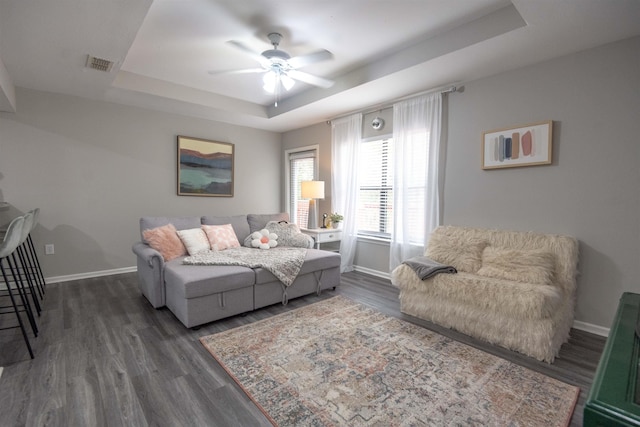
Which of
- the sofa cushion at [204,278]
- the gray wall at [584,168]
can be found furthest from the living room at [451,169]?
the sofa cushion at [204,278]

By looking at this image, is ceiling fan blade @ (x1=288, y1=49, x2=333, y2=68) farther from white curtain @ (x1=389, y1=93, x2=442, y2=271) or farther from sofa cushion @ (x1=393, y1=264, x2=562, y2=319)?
sofa cushion @ (x1=393, y1=264, x2=562, y2=319)

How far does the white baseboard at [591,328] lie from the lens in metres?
2.54

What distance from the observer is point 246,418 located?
5.25ft

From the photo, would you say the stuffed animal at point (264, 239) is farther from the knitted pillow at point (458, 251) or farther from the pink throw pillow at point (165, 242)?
the knitted pillow at point (458, 251)

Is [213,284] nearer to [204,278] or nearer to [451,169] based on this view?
[204,278]

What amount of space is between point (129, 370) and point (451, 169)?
3568 millimetres

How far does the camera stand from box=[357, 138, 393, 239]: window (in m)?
4.23

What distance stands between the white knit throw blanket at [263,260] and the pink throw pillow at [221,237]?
4.6 inches

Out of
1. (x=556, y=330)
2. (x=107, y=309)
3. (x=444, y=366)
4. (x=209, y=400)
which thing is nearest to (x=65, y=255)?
(x=107, y=309)

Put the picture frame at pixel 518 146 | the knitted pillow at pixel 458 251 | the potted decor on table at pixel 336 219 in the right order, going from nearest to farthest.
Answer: the picture frame at pixel 518 146 → the knitted pillow at pixel 458 251 → the potted decor on table at pixel 336 219

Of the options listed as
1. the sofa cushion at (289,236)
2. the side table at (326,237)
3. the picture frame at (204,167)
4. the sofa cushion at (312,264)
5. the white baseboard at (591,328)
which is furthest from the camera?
the picture frame at (204,167)

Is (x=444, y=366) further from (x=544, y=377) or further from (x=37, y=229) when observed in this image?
(x=37, y=229)

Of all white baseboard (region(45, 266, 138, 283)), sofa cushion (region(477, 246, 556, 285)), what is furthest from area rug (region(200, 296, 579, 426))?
white baseboard (region(45, 266, 138, 283))

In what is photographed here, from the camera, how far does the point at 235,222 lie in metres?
4.17
